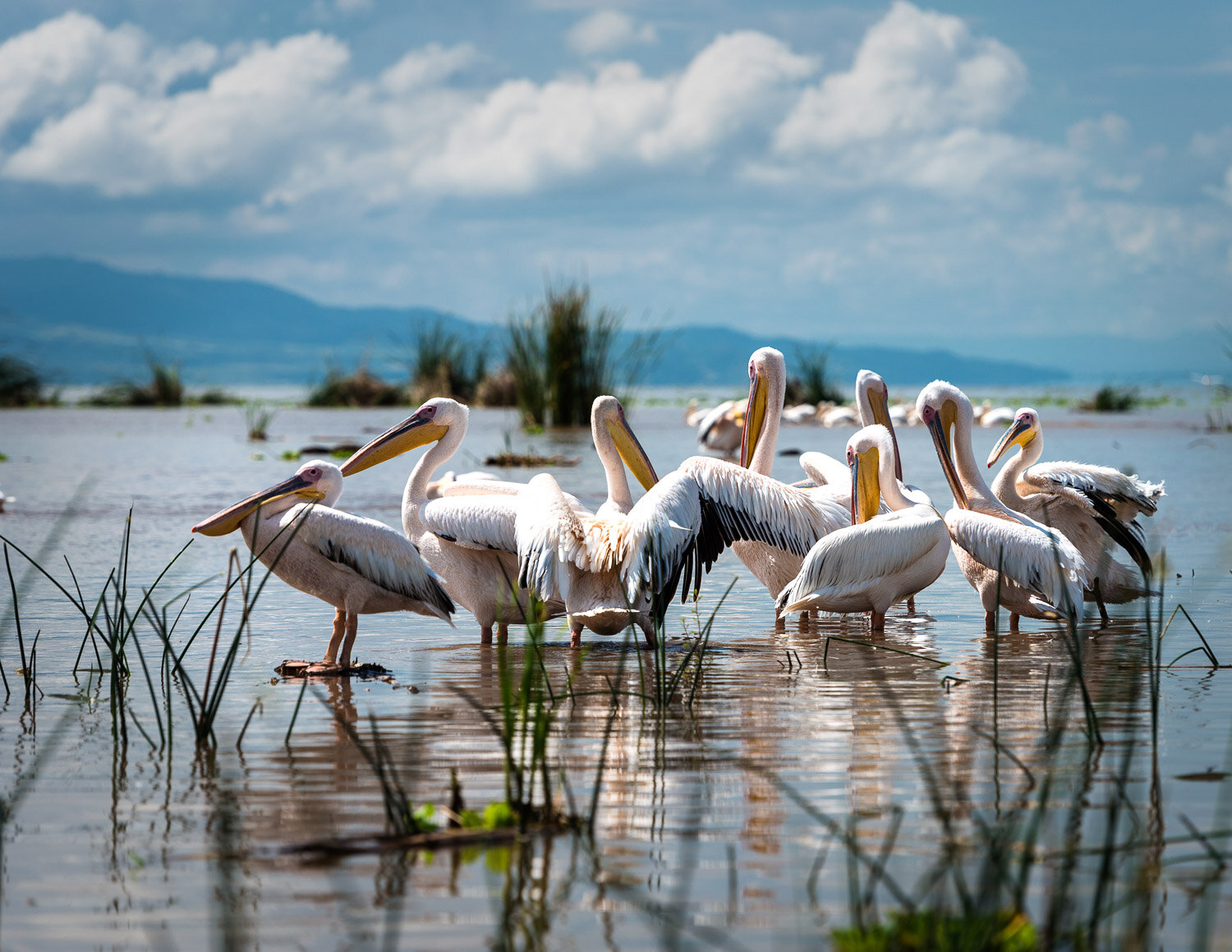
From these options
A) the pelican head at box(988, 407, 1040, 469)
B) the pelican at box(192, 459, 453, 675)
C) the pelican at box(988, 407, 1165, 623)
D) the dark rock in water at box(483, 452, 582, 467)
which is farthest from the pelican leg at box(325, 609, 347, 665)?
the dark rock in water at box(483, 452, 582, 467)

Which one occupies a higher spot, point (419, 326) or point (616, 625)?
point (419, 326)

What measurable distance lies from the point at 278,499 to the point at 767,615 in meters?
2.41

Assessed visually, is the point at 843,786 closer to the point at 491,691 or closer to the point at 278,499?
the point at 491,691

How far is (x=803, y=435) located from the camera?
22.6 m

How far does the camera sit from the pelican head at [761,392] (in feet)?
25.6

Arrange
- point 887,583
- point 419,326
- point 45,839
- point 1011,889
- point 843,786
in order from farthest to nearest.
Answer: point 419,326
point 887,583
point 843,786
point 45,839
point 1011,889

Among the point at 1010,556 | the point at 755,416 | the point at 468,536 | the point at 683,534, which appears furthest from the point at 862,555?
the point at 755,416

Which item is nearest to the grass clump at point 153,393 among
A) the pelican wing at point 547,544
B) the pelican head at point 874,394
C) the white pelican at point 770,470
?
the pelican head at point 874,394

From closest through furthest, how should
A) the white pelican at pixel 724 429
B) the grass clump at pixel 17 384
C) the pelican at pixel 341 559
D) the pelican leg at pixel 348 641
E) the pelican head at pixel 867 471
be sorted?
the pelican leg at pixel 348 641 → the pelican at pixel 341 559 → the pelican head at pixel 867 471 → the white pelican at pixel 724 429 → the grass clump at pixel 17 384

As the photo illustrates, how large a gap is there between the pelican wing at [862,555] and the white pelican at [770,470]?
0.39 m

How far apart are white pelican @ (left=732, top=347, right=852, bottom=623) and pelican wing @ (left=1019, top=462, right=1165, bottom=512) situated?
905 millimetres

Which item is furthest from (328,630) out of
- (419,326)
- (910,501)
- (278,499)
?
(419,326)

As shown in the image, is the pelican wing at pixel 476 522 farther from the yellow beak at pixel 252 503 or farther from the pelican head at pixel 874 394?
the pelican head at pixel 874 394

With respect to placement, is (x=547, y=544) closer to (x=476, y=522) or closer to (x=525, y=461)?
(x=476, y=522)
